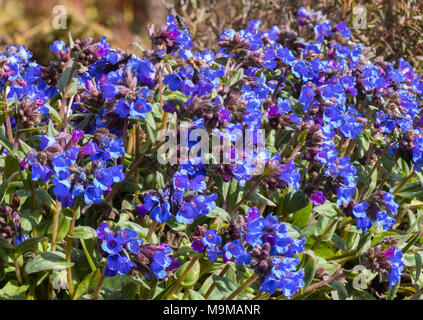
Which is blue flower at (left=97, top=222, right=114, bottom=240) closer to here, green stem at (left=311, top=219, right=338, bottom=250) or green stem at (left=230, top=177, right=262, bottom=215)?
green stem at (left=230, top=177, right=262, bottom=215)

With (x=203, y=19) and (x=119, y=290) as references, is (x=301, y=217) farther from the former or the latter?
(x=203, y=19)

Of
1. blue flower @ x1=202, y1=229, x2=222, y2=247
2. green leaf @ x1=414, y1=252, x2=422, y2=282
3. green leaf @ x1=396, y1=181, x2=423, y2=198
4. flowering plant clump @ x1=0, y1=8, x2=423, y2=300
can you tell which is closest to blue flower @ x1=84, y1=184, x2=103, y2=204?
flowering plant clump @ x1=0, y1=8, x2=423, y2=300

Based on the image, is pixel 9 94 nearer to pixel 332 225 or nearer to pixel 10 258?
pixel 10 258

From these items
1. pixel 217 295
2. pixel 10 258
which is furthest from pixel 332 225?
pixel 10 258

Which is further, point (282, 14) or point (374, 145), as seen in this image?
point (282, 14)

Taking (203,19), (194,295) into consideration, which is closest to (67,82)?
(194,295)

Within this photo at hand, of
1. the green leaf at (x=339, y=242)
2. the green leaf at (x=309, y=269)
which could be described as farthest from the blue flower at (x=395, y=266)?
the green leaf at (x=339, y=242)

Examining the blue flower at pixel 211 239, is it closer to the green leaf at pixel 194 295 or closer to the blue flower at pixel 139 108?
the green leaf at pixel 194 295
